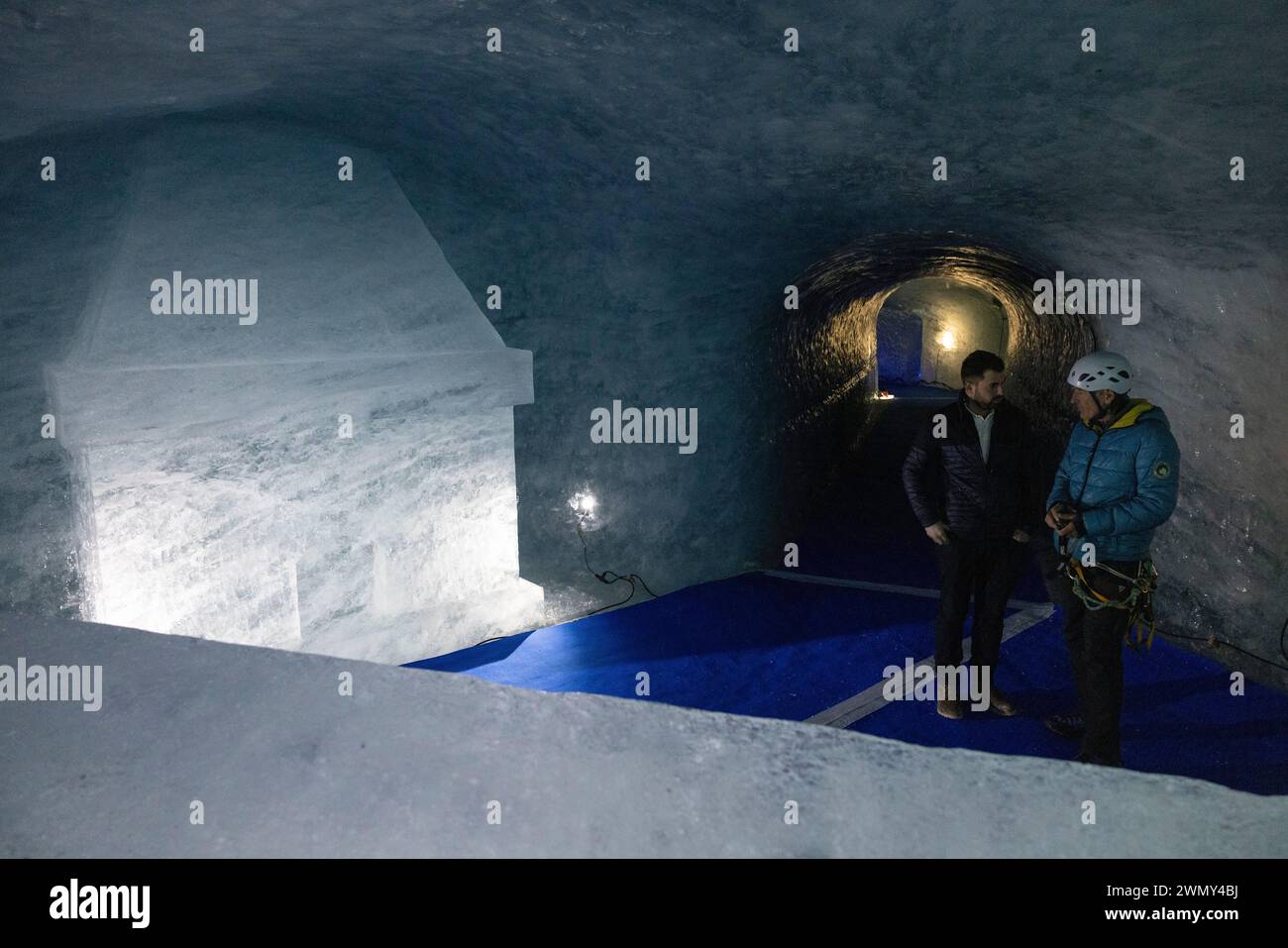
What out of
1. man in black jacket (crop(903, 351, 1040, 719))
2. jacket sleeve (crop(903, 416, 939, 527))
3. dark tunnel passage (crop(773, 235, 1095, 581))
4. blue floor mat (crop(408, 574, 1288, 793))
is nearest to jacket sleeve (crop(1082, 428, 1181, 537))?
man in black jacket (crop(903, 351, 1040, 719))

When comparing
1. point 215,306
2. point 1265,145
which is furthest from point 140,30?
point 1265,145

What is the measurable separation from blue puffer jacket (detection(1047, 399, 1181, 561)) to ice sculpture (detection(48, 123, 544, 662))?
4398mm

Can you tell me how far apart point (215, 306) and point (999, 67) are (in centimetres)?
460

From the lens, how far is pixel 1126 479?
12.7ft

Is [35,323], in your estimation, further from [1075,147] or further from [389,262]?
[1075,147]

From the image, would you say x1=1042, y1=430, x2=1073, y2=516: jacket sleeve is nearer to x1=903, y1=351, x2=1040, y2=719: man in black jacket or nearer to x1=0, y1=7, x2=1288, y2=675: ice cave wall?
x1=903, y1=351, x2=1040, y2=719: man in black jacket

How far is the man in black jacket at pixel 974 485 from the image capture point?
15.5 feet

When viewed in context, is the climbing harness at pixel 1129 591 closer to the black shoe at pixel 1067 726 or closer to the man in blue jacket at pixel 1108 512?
the man in blue jacket at pixel 1108 512

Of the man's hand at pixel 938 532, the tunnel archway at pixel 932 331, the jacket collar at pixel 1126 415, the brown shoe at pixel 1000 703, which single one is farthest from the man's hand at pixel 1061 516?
the tunnel archway at pixel 932 331

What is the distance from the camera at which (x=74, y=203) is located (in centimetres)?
461

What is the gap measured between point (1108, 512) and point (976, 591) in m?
1.24

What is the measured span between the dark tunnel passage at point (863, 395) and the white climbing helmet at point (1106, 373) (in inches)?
175

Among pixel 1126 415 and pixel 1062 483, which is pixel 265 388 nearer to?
pixel 1062 483

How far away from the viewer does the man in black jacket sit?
15.5 ft
